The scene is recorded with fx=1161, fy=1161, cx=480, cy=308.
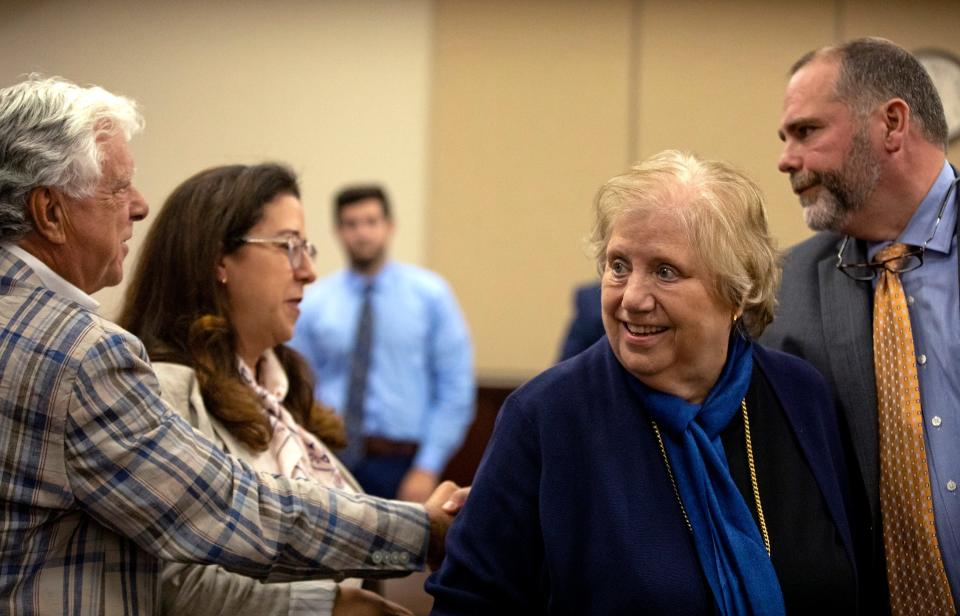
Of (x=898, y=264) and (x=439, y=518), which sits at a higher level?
(x=898, y=264)

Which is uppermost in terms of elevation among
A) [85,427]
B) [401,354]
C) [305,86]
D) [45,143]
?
[305,86]

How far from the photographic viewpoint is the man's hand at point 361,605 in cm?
206

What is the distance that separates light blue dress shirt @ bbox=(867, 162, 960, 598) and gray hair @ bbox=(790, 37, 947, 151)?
0.14m

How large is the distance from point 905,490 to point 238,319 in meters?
1.28

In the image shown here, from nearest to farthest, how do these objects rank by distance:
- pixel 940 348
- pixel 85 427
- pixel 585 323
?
pixel 85 427 → pixel 940 348 → pixel 585 323

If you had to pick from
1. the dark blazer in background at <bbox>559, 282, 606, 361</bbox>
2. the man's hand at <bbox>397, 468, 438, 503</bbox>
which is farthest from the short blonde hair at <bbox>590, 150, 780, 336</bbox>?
the man's hand at <bbox>397, 468, 438, 503</bbox>

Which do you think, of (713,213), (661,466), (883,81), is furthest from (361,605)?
(883,81)

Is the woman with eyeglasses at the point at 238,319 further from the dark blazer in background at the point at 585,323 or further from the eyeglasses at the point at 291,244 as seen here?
the dark blazer in background at the point at 585,323

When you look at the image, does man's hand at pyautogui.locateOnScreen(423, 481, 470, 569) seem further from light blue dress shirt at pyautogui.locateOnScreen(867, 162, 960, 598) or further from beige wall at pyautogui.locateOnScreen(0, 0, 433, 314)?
beige wall at pyautogui.locateOnScreen(0, 0, 433, 314)

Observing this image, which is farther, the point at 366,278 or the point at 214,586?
the point at 366,278

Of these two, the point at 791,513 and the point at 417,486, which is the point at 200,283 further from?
the point at 417,486

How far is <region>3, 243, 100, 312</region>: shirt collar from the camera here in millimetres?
1719

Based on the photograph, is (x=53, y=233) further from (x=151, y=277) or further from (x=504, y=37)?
(x=504, y=37)

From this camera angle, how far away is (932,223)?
7.41ft
